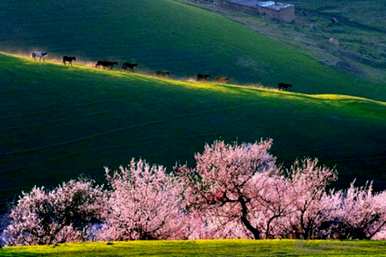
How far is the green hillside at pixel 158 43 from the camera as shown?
102 m

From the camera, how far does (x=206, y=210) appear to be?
136ft

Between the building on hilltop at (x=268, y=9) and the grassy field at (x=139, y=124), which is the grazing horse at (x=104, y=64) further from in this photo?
the building on hilltop at (x=268, y=9)

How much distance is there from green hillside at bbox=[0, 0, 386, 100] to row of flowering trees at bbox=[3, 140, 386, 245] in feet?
188

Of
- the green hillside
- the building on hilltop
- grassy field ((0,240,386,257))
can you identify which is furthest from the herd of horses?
the building on hilltop

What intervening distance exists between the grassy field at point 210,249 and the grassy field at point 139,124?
19363mm

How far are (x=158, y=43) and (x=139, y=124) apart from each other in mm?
48774

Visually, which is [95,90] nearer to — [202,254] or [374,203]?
[374,203]

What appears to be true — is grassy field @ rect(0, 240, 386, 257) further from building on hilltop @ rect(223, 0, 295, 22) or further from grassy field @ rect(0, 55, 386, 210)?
building on hilltop @ rect(223, 0, 295, 22)

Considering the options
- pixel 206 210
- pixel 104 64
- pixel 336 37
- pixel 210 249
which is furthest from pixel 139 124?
pixel 336 37

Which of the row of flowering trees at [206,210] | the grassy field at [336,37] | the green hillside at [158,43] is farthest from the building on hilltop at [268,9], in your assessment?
the row of flowering trees at [206,210]

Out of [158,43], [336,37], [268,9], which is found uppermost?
[268,9]

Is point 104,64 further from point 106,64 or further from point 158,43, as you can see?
point 158,43

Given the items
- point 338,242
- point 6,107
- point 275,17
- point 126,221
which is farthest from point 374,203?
point 275,17

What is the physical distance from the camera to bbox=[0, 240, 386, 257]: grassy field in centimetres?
2927
